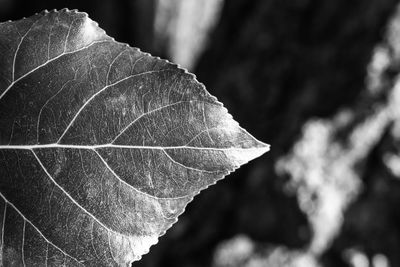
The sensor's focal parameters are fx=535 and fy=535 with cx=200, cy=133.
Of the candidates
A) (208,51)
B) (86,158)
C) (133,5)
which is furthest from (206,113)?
(133,5)

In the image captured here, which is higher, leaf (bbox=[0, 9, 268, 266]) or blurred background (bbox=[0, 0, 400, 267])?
blurred background (bbox=[0, 0, 400, 267])

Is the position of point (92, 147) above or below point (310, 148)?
below

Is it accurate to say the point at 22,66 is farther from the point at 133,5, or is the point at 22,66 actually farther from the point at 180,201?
the point at 133,5

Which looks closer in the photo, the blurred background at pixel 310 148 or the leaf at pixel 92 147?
the leaf at pixel 92 147

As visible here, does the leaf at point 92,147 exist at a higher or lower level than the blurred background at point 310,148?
lower

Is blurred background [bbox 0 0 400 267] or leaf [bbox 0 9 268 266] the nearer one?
leaf [bbox 0 9 268 266]
